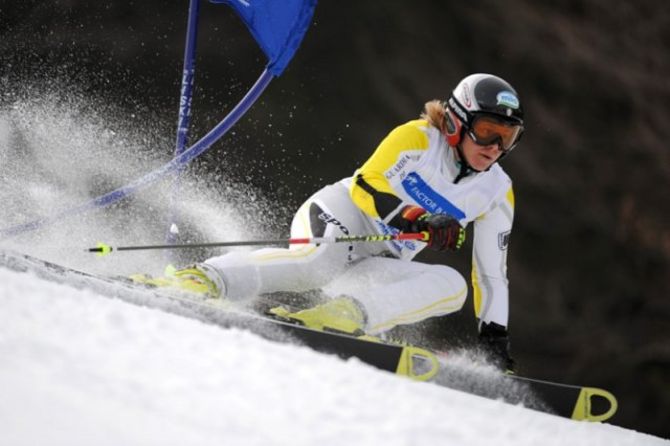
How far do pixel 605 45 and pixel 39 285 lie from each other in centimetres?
402

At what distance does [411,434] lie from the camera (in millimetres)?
1908

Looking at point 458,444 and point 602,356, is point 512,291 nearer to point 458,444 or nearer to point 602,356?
point 602,356

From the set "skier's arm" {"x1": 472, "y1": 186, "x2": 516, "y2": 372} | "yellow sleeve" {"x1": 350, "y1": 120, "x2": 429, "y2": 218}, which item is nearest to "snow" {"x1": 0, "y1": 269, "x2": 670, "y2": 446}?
"yellow sleeve" {"x1": 350, "y1": 120, "x2": 429, "y2": 218}

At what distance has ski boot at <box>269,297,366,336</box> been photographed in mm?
3012

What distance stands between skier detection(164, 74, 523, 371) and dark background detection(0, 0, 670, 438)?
6.07ft

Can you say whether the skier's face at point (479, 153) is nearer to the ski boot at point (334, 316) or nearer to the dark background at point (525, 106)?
the ski boot at point (334, 316)

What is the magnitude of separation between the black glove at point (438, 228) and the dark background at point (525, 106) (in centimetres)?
236

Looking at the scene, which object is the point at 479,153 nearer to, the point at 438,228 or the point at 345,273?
the point at 438,228

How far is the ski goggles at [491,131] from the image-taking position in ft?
11.4

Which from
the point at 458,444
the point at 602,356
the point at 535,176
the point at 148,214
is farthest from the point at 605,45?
the point at 458,444

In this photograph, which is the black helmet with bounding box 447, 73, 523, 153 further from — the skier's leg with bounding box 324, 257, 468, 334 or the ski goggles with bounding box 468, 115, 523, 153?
the skier's leg with bounding box 324, 257, 468, 334

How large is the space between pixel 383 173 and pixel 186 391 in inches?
75.6

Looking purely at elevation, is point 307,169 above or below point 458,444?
above

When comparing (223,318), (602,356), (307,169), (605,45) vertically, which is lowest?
(602,356)
